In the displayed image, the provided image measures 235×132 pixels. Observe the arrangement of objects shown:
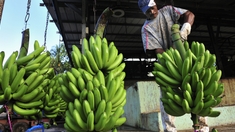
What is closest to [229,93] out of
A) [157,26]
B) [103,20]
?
[157,26]

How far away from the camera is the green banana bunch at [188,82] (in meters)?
1.00

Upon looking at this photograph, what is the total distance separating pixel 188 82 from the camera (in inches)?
40.3

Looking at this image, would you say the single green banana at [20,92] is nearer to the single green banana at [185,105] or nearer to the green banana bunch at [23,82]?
the green banana bunch at [23,82]

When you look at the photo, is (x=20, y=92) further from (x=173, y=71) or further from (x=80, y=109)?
(x=173, y=71)

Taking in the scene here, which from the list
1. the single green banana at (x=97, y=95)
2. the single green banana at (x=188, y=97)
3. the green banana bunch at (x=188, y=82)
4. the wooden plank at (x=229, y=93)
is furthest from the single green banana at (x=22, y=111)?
the wooden plank at (x=229, y=93)

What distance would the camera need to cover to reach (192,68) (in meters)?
1.06

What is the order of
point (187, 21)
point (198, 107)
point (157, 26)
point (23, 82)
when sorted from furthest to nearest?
point (157, 26), point (187, 21), point (23, 82), point (198, 107)

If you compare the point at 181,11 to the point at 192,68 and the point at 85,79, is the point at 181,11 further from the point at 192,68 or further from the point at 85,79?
the point at 85,79

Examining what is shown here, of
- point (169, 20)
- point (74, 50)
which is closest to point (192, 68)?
point (74, 50)

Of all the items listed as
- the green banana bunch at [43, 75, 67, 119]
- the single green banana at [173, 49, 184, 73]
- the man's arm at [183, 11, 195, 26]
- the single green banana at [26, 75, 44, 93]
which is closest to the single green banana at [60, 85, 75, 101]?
the single green banana at [26, 75, 44, 93]

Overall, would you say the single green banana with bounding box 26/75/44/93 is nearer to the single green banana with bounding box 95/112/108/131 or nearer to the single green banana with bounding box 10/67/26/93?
the single green banana with bounding box 10/67/26/93

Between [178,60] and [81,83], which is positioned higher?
[178,60]

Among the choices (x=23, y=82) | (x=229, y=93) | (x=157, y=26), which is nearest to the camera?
(x=23, y=82)

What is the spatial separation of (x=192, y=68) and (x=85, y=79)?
0.63m
